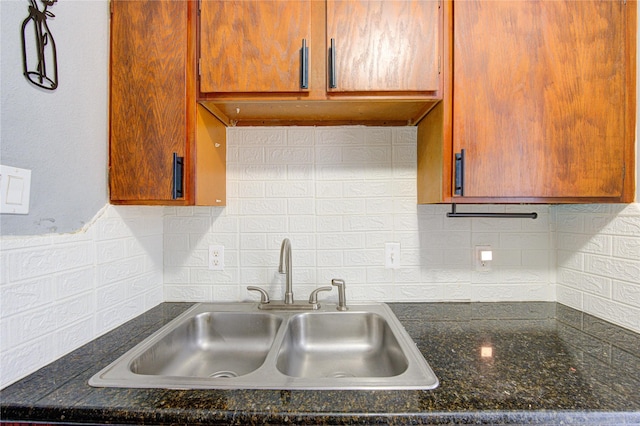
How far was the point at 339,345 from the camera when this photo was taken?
3.89 ft

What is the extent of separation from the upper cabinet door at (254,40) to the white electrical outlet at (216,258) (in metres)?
0.70

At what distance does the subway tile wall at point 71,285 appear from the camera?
2.31ft

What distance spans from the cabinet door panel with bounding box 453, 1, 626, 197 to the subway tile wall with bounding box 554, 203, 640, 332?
7.2 inches

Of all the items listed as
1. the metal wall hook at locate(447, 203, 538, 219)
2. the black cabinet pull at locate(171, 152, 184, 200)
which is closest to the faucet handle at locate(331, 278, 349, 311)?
the metal wall hook at locate(447, 203, 538, 219)

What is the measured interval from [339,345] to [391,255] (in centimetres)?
45

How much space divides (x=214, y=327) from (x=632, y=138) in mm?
1700

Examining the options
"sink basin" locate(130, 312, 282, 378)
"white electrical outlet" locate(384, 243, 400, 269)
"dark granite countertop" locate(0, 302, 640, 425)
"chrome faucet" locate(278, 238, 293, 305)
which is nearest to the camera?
"dark granite countertop" locate(0, 302, 640, 425)

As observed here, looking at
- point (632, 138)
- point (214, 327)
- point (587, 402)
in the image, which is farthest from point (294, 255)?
point (632, 138)

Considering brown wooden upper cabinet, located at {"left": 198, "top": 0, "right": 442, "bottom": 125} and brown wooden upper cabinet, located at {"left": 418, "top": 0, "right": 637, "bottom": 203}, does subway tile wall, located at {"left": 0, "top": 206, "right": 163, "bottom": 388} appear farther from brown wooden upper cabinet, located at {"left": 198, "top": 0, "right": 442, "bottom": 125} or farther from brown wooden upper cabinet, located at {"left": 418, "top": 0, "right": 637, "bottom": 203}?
brown wooden upper cabinet, located at {"left": 418, "top": 0, "right": 637, "bottom": 203}

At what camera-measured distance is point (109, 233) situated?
1.01m

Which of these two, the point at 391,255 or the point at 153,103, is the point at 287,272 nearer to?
the point at 391,255

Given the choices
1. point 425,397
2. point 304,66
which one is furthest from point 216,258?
point 425,397

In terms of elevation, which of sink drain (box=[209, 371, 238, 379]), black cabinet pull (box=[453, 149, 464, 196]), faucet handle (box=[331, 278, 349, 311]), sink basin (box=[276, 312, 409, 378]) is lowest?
sink drain (box=[209, 371, 238, 379])

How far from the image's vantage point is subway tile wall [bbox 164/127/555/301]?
131 cm
